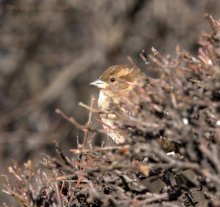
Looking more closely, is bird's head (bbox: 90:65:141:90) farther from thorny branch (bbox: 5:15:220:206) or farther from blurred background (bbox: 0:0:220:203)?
blurred background (bbox: 0:0:220:203)

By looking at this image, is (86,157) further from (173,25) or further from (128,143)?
(173,25)

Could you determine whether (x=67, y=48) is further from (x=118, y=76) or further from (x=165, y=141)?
(x=165, y=141)

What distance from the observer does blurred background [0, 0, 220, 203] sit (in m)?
12.7

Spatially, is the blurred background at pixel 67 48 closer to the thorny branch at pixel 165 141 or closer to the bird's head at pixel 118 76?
the bird's head at pixel 118 76

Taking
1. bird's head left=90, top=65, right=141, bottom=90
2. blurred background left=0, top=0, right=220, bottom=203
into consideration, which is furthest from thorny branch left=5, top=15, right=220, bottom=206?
blurred background left=0, top=0, right=220, bottom=203

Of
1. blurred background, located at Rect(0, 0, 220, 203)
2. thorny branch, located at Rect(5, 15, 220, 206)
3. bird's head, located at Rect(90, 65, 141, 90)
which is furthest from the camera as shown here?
blurred background, located at Rect(0, 0, 220, 203)

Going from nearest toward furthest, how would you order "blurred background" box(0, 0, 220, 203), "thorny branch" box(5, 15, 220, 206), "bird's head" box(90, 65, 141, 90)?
"thorny branch" box(5, 15, 220, 206), "bird's head" box(90, 65, 141, 90), "blurred background" box(0, 0, 220, 203)

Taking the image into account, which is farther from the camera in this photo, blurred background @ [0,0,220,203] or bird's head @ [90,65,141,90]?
blurred background @ [0,0,220,203]

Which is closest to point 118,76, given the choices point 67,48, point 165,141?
point 165,141

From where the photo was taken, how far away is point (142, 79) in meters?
3.91

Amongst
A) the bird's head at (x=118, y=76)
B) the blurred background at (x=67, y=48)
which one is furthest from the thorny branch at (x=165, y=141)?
the blurred background at (x=67, y=48)

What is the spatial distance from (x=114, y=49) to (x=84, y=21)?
4.04 ft

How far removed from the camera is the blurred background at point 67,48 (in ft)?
41.5

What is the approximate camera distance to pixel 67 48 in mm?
14680
